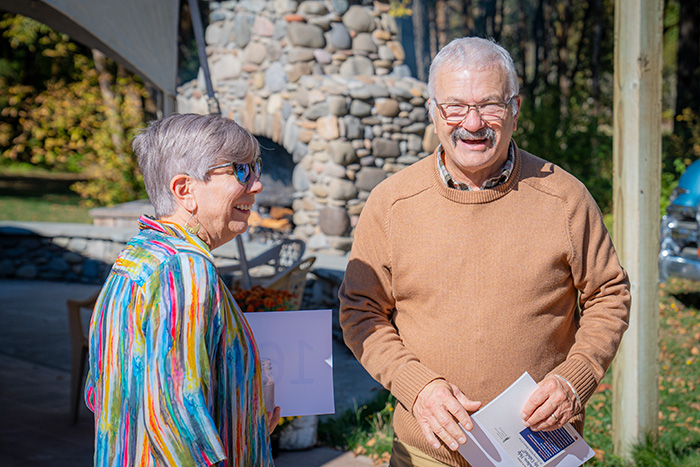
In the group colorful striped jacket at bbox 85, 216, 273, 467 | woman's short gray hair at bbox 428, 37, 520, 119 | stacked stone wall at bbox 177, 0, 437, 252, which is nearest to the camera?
colorful striped jacket at bbox 85, 216, 273, 467

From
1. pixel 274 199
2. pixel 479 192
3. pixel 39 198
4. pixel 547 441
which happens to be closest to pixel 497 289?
pixel 479 192

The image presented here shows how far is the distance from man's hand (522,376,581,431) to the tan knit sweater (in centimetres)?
4

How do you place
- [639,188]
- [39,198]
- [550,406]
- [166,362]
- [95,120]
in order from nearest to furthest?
[166,362], [550,406], [639,188], [95,120], [39,198]

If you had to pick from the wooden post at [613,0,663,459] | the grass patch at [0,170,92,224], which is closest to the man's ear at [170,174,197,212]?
the wooden post at [613,0,663,459]

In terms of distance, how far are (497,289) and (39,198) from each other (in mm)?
16299

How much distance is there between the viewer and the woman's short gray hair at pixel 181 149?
155cm

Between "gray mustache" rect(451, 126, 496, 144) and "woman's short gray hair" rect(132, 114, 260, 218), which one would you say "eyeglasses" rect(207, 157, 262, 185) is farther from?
"gray mustache" rect(451, 126, 496, 144)

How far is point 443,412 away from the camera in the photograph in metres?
1.73

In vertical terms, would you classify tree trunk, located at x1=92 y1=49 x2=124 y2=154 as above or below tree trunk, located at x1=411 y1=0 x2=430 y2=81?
below

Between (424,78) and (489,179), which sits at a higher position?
(424,78)

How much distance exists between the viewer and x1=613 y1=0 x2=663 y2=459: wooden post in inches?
120

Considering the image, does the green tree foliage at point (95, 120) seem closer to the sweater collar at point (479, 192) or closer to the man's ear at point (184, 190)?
the sweater collar at point (479, 192)

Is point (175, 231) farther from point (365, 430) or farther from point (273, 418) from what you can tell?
point (365, 430)

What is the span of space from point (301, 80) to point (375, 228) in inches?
262
